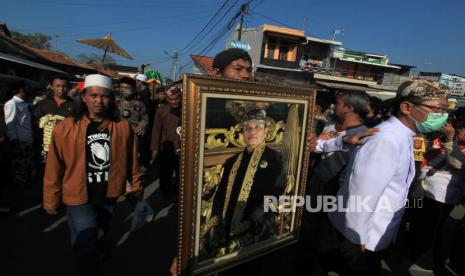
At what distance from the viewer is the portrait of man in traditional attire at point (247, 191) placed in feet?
4.84

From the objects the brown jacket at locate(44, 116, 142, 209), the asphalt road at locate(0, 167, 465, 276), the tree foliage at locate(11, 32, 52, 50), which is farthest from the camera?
the tree foliage at locate(11, 32, 52, 50)

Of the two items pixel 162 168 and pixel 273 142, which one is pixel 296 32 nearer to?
pixel 162 168

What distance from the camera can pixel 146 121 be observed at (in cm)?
511

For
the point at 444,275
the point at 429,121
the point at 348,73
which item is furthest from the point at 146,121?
the point at 348,73

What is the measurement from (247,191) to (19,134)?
4.35m

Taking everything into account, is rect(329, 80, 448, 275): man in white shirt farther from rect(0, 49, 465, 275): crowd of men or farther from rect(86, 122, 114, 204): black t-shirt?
rect(86, 122, 114, 204): black t-shirt

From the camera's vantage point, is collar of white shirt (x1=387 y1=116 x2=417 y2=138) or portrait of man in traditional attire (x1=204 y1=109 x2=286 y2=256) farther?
collar of white shirt (x1=387 y1=116 x2=417 y2=138)

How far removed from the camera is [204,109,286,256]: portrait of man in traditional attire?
1.48 metres

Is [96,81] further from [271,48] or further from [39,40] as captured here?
[39,40]

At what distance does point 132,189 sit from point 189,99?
5.41 feet

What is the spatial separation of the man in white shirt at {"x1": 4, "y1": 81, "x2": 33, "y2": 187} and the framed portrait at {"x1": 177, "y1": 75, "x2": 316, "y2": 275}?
4.21 meters

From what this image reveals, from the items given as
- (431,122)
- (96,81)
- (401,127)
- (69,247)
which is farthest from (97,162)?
(431,122)

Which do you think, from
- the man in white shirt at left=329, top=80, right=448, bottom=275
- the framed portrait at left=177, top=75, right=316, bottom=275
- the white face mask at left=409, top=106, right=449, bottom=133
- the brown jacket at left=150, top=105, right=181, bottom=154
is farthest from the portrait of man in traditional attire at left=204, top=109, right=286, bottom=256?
the brown jacket at left=150, top=105, right=181, bottom=154

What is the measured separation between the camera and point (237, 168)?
151 cm
